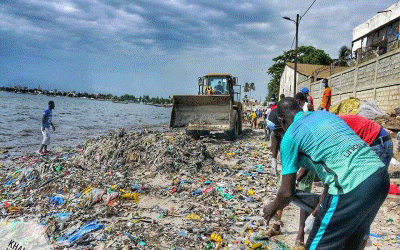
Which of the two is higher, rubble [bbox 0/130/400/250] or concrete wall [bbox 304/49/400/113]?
concrete wall [bbox 304/49/400/113]

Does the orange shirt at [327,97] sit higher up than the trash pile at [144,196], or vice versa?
the orange shirt at [327,97]

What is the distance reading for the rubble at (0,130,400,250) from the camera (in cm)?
350

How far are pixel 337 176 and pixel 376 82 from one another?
10435 mm

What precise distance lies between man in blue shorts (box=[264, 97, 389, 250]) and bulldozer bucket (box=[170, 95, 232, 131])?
8854 millimetres

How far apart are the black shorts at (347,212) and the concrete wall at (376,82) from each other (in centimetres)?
857

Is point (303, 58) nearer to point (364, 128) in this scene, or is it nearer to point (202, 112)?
point (202, 112)

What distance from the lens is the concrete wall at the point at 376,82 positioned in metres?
9.12

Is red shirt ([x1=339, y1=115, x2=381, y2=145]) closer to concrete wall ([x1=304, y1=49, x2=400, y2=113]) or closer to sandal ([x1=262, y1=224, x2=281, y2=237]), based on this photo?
sandal ([x1=262, y1=224, x2=281, y2=237])

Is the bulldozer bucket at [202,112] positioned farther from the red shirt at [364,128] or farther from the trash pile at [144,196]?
the red shirt at [364,128]

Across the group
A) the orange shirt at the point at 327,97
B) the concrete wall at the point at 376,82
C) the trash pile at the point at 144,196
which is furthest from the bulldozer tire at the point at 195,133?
the concrete wall at the point at 376,82

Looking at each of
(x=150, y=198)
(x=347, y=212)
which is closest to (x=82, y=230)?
(x=150, y=198)

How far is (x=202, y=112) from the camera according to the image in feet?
36.6

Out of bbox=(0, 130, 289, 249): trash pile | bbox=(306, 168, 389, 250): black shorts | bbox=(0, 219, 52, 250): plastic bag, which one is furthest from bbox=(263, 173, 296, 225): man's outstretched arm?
bbox=(0, 219, 52, 250): plastic bag

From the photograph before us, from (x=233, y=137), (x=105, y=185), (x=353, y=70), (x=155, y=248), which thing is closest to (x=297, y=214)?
(x=155, y=248)
